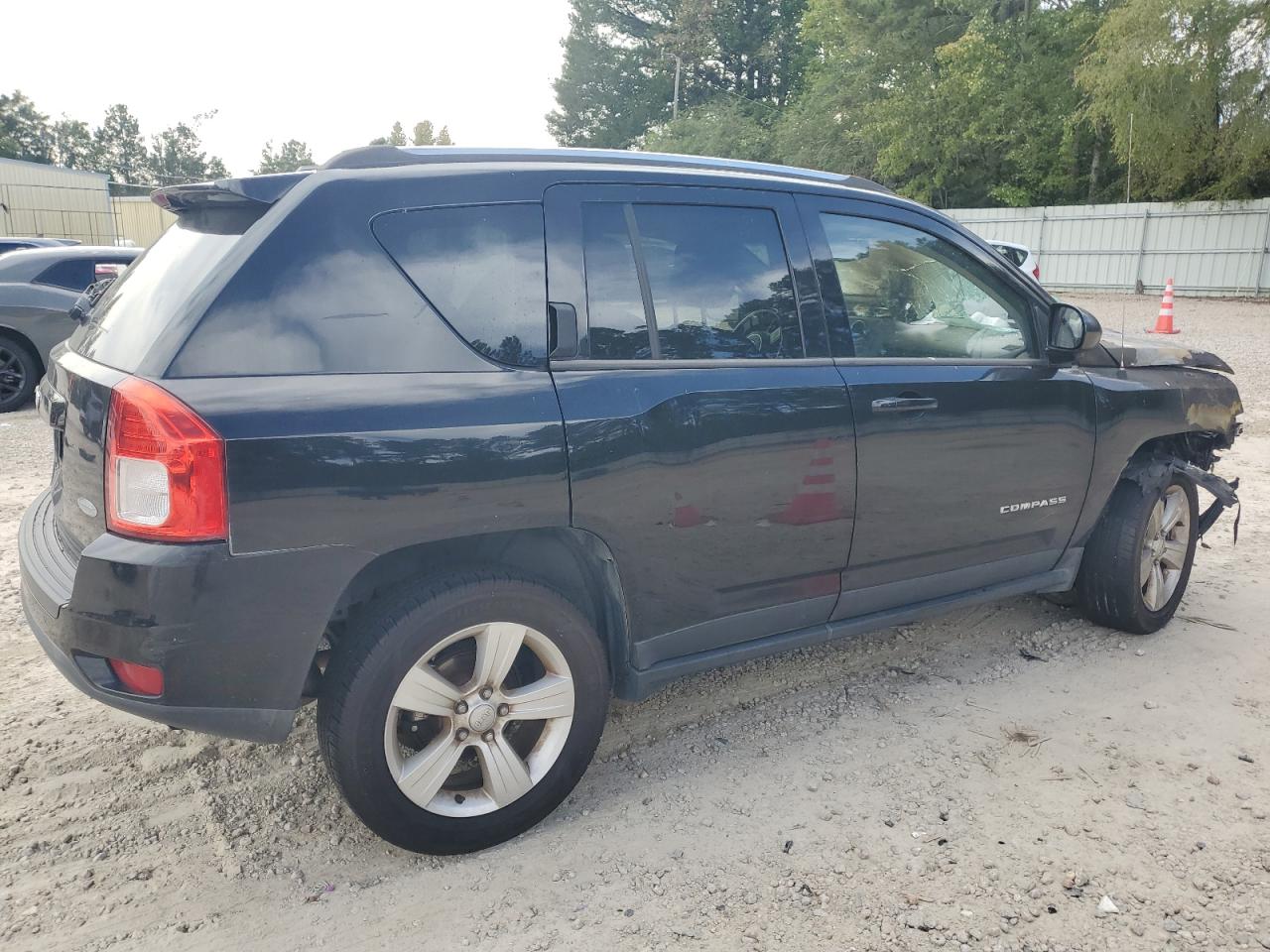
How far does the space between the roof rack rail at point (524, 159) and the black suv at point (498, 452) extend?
0.07 ft

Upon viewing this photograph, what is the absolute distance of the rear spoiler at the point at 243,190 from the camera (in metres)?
2.56

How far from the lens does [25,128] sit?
71562 mm

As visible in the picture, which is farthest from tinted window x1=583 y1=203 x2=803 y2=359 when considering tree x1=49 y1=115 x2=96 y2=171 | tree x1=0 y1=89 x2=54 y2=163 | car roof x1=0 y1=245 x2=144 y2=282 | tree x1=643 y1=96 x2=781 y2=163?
tree x1=49 y1=115 x2=96 y2=171

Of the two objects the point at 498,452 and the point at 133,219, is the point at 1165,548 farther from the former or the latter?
the point at 133,219

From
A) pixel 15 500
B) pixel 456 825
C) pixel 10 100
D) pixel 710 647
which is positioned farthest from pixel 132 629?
pixel 10 100

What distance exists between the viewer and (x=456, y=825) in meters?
2.72

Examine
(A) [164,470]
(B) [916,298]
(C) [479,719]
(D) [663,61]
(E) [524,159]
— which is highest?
(D) [663,61]

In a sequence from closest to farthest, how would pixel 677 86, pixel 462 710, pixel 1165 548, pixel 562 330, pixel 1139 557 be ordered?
1. pixel 462 710
2. pixel 562 330
3. pixel 1139 557
4. pixel 1165 548
5. pixel 677 86

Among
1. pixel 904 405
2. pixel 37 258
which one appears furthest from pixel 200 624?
pixel 37 258

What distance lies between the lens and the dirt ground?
8.24 ft

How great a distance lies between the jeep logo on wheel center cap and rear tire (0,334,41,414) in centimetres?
→ 810

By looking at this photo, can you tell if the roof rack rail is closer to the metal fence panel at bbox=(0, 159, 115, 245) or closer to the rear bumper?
the rear bumper

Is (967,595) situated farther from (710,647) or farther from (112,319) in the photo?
(112,319)

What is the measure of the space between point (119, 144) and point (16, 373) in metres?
86.7
